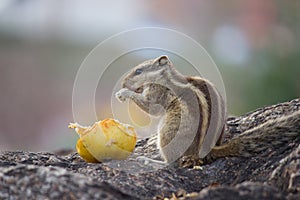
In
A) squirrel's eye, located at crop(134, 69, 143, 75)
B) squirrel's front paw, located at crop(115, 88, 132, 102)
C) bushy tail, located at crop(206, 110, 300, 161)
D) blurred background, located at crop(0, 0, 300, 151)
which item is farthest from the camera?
blurred background, located at crop(0, 0, 300, 151)

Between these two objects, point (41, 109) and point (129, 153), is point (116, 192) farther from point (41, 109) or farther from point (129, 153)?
point (41, 109)

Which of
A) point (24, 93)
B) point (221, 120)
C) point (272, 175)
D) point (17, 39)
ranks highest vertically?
point (17, 39)

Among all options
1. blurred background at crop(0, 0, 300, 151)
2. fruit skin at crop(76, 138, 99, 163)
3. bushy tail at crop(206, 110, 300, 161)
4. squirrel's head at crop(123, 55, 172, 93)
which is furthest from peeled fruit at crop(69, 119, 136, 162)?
blurred background at crop(0, 0, 300, 151)

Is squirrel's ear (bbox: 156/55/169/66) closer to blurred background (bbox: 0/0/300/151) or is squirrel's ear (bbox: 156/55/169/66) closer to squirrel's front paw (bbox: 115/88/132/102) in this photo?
squirrel's front paw (bbox: 115/88/132/102)

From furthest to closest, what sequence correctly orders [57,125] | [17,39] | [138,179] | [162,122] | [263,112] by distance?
[17,39] < [57,125] < [263,112] < [162,122] < [138,179]

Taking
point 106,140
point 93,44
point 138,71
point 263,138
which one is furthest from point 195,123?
point 93,44

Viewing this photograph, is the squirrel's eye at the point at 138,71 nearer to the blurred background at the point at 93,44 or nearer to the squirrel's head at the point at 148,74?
the squirrel's head at the point at 148,74

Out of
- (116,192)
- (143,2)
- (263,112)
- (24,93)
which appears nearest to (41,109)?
(24,93)
